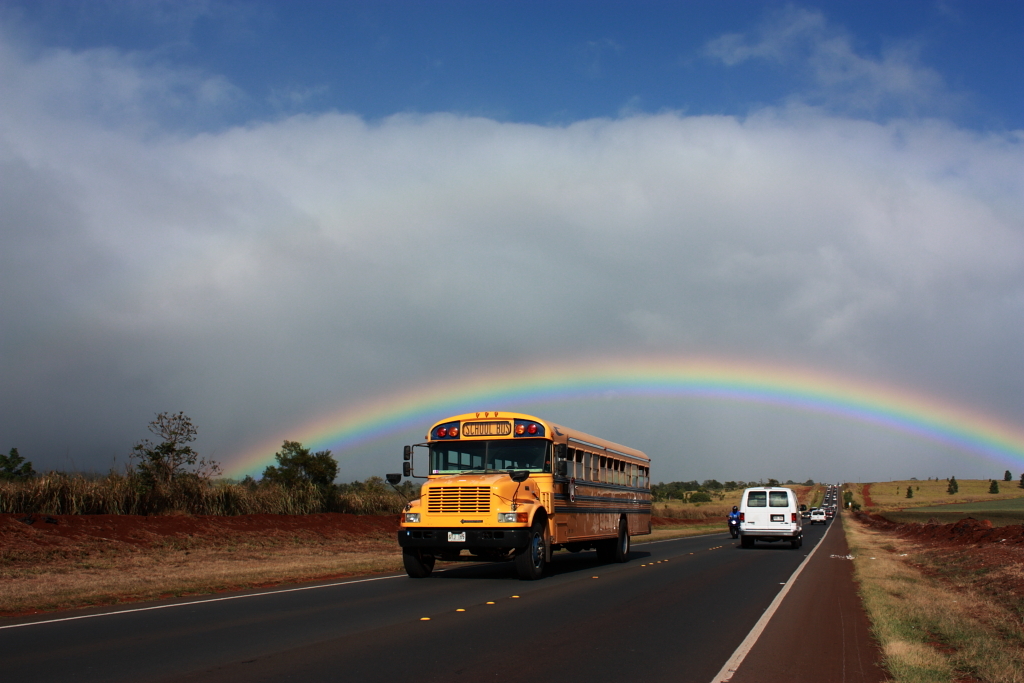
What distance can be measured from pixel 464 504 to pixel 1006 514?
7018cm

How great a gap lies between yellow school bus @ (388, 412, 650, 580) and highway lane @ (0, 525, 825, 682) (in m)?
0.91

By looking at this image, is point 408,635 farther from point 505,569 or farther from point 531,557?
point 505,569

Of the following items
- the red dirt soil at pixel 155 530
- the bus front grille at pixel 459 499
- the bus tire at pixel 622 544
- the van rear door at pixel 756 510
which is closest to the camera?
the bus front grille at pixel 459 499

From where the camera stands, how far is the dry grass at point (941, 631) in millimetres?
7902

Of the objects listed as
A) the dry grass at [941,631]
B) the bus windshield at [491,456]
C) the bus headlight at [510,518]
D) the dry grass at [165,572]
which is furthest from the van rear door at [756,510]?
the bus headlight at [510,518]

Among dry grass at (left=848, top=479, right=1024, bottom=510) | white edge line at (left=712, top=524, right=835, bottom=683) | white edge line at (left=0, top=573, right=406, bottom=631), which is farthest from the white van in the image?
dry grass at (left=848, top=479, right=1024, bottom=510)

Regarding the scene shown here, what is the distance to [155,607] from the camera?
1201cm

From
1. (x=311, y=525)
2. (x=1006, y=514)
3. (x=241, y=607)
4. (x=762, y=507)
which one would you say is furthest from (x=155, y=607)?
(x=1006, y=514)

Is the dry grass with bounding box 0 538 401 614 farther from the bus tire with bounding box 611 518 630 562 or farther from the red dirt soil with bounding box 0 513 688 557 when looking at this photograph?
the bus tire with bounding box 611 518 630 562

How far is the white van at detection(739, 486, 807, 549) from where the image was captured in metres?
30.0

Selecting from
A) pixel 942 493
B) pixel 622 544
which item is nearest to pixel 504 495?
pixel 622 544

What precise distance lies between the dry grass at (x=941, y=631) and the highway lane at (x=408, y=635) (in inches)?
70.1

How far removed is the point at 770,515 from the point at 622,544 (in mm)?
9729

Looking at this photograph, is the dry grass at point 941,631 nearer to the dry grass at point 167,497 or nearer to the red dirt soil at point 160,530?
the red dirt soil at point 160,530
